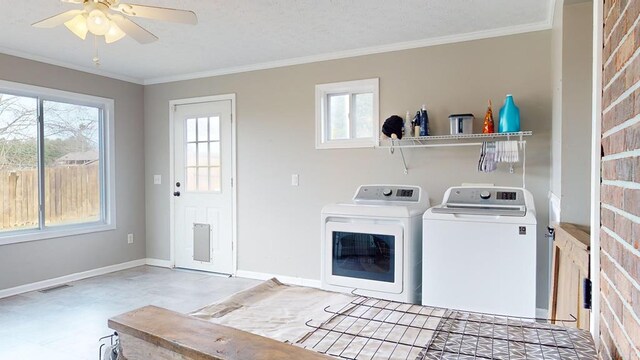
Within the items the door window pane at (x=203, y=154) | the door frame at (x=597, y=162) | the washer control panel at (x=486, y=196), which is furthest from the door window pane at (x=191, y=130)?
the door frame at (x=597, y=162)

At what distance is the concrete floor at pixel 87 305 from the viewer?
273 cm

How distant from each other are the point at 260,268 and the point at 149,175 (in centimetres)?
199

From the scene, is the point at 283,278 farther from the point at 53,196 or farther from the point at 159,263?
the point at 53,196

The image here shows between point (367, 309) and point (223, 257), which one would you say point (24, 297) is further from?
point (367, 309)

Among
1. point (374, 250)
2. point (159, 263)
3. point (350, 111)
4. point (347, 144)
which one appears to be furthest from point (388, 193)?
point (159, 263)

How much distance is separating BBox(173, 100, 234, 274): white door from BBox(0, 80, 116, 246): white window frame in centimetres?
71

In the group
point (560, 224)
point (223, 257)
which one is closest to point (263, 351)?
point (560, 224)

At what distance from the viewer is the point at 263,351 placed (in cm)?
82

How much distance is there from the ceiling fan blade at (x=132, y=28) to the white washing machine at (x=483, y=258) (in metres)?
2.16

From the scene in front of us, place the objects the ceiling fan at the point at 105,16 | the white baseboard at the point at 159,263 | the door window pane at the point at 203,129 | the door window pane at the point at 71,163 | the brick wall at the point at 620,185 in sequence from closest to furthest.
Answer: the brick wall at the point at 620,185
the ceiling fan at the point at 105,16
the door window pane at the point at 71,163
the door window pane at the point at 203,129
the white baseboard at the point at 159,263

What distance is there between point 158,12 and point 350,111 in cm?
215

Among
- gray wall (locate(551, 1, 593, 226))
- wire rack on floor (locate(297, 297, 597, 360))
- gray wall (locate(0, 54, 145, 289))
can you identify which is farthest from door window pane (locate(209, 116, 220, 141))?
wire rack on floor (locate(297, 297, 597, 360))

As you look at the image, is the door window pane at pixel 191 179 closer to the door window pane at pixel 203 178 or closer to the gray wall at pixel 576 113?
the door window pane at pixel 203 178

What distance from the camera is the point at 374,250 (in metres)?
2.91
